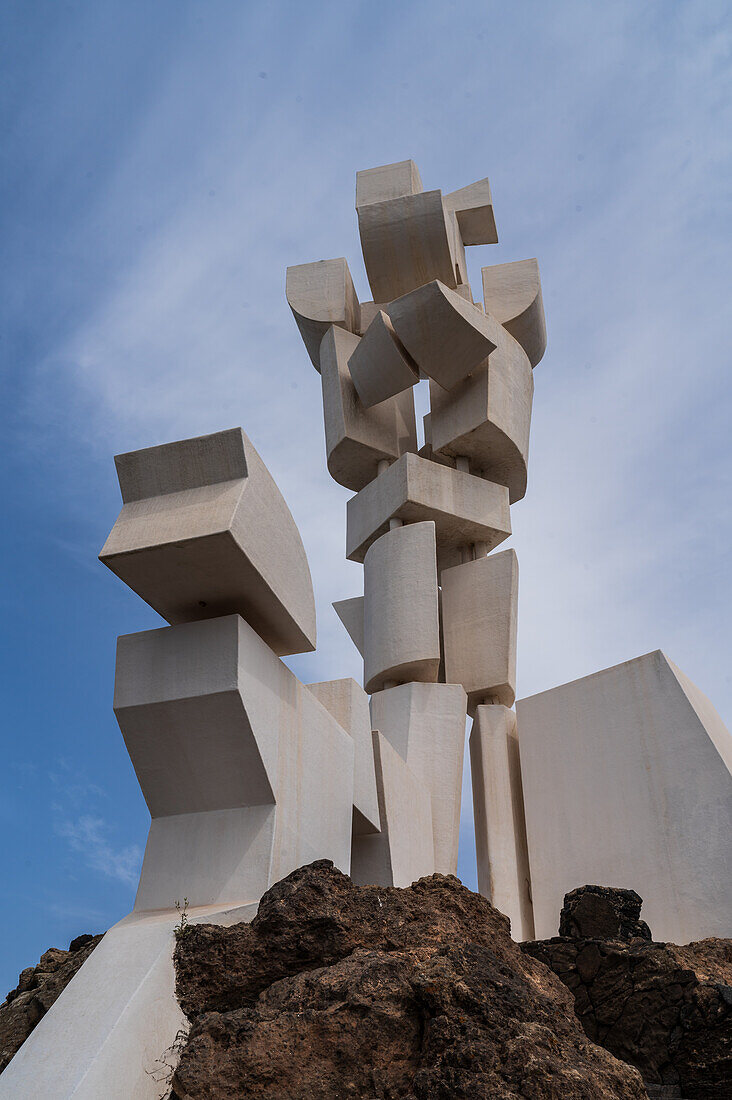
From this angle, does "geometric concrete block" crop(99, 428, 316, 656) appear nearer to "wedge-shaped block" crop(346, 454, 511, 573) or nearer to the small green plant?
the small green plant

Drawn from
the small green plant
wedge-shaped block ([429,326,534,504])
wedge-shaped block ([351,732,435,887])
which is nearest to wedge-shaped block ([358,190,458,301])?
wedge-shaped block ([429,326,534,504])

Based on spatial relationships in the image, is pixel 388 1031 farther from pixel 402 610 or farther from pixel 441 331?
pixel 441 331

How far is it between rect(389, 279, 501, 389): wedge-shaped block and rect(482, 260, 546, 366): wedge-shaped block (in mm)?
1341

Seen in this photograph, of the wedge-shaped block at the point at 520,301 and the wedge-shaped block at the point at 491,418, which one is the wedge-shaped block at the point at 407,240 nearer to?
the wedge-shaped block at the point at 520,301

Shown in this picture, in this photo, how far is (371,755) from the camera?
30.1 feet

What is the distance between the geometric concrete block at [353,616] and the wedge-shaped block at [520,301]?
427 centimetres

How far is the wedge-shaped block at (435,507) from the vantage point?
1230 cm

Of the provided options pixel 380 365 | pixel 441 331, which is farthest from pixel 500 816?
pixel 441 331

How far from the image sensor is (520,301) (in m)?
13.9

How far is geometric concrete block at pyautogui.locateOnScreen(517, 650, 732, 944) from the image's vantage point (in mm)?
9570

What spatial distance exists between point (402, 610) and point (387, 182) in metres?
6.06

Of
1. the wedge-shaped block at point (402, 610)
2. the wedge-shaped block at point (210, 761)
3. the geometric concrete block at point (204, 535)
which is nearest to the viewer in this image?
the geometric concrete block at point (204, 535)

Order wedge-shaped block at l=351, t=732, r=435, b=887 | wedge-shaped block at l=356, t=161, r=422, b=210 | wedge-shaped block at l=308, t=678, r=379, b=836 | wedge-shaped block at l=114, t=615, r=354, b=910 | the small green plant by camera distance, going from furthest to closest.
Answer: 1. wedge-shaped block at l=356, t=161, r=422, b=210
2. wedge-shaped block at l=351, t=732, r=435, b=887
3. wedge-shaped block at l=308, t=678, r=379, b=836
4. wedge-shaped block at l=114, t=615, r=354, b=910
5. the small green plant

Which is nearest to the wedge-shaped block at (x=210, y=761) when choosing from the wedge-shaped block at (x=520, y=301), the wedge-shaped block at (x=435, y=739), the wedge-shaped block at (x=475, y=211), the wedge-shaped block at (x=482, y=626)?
the wedge-shaped block at (x=435, y=739)
